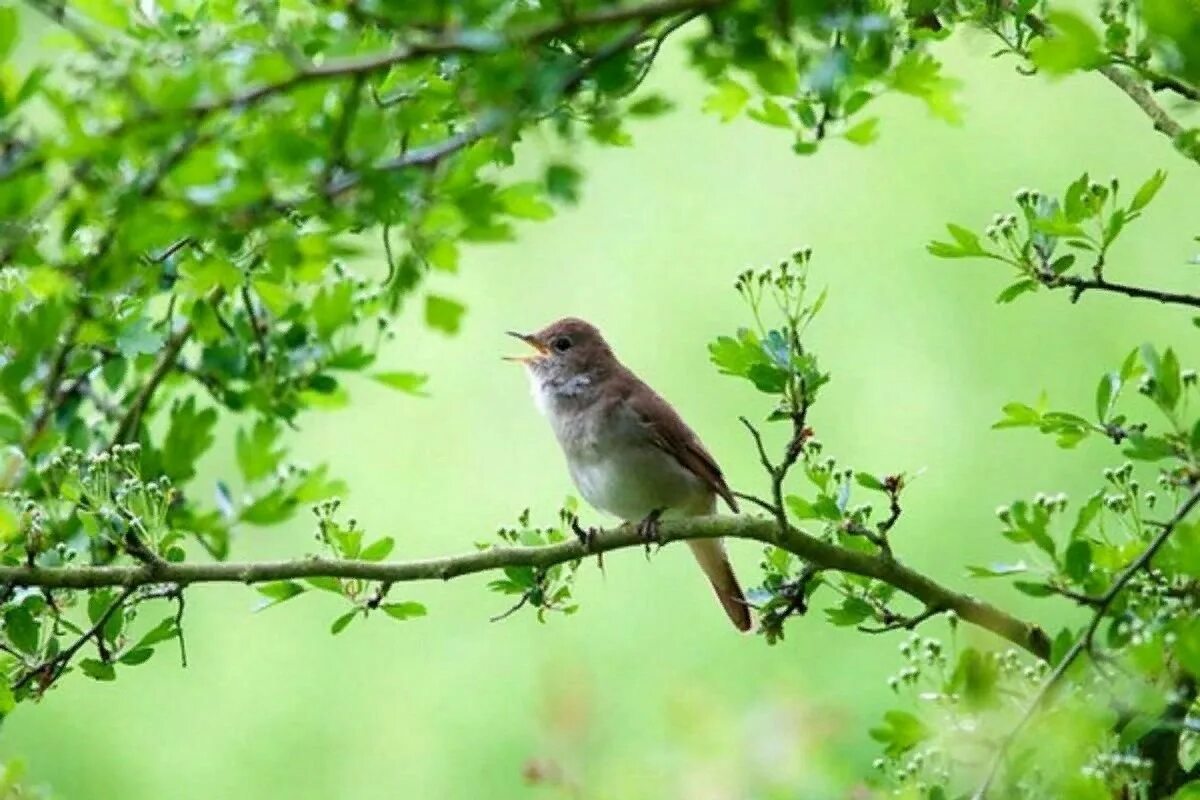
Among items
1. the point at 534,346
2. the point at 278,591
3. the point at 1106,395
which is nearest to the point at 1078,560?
the point at 1106,395

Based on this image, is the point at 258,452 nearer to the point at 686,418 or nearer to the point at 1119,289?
the point at 1119,289

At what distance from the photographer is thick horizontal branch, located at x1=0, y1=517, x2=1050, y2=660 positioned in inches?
66.4

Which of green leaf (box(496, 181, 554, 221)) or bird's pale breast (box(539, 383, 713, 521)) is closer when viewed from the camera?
green leaf (box(496, 181, 554, 221))

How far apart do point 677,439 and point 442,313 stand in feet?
4.09

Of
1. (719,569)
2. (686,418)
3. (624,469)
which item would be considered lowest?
(686,418)

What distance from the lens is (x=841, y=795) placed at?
1569 millimetres

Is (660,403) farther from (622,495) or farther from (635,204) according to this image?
(635,204)

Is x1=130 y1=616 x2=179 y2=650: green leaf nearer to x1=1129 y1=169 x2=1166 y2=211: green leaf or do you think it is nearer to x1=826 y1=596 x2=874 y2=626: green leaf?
x1=826 y1=596 x2=874 y2=626: green leaf

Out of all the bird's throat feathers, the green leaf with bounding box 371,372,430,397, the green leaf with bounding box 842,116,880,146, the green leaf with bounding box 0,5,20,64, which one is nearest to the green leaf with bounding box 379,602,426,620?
the green leaf with bounding box 371,372,430,397

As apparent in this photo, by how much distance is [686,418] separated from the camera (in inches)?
145

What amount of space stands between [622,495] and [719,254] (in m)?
1.58

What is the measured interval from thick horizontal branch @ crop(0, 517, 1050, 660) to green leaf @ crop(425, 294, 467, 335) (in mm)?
445

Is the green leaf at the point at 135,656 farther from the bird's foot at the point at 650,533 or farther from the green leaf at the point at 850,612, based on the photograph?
the green leaf at the point at 850,612

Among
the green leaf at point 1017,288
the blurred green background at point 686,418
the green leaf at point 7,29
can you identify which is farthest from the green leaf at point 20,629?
the blurred green background at point 686,418
